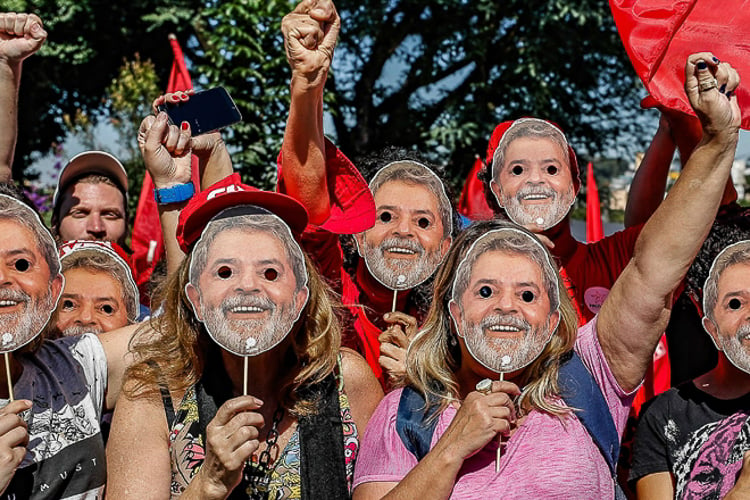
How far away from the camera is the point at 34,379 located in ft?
8.32

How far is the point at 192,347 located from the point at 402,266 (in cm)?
96

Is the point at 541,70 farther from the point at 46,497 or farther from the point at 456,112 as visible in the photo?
the point at 46,497

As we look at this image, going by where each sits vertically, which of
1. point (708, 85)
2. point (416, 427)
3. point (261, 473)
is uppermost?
point (708, 85)

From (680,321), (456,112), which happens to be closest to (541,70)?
(456,112)

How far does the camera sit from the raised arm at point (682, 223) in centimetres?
230

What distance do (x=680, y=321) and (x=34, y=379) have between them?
2.41 m

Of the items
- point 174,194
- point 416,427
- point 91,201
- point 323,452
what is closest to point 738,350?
point 416,427

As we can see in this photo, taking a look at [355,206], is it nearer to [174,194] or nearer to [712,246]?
[174,194]

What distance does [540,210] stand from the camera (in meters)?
3.36

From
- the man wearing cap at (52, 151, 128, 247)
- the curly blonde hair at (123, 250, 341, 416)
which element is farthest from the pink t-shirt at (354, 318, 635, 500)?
the man wearing cap at (52, 151, 128, 247)

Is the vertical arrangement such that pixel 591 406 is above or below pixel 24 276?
below

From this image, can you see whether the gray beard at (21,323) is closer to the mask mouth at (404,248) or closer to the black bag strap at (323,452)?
the black bag strap at (323,452)

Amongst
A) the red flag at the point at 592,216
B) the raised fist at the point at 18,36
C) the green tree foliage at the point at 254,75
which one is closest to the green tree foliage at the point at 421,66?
the green tree foliage at the point at 254,75

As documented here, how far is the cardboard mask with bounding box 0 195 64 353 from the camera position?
7.89ft
